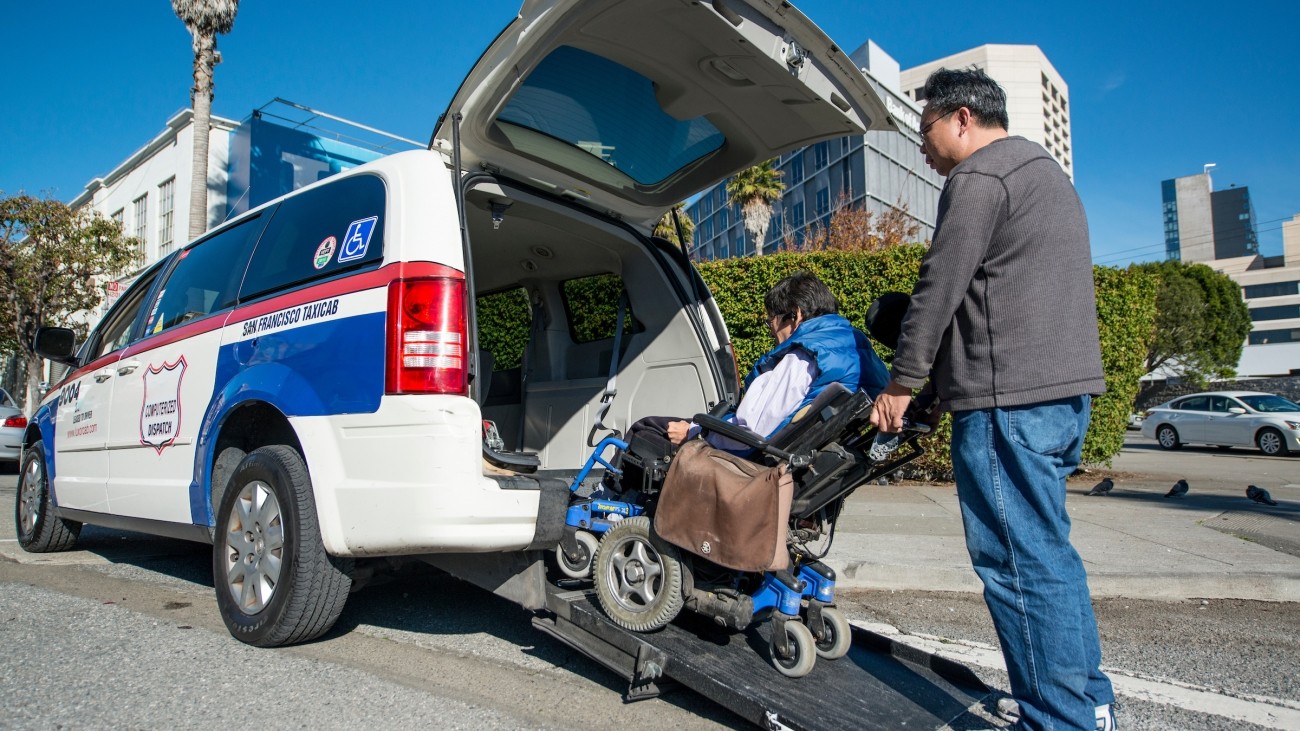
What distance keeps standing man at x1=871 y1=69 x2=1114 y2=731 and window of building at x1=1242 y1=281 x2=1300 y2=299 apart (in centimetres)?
10748

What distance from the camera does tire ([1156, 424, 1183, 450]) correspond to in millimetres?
20906

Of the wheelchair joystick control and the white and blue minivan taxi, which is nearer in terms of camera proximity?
the wheelchair joystick control

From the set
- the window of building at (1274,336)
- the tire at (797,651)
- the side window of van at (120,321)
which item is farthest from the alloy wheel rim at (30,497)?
the window of building at (1274,336)

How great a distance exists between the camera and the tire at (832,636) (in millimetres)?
2840

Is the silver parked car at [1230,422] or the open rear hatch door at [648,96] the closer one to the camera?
the open rear hatch door at [648,96]

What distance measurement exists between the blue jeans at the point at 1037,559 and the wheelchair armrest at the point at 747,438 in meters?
0.59

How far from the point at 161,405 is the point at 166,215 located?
883 inches

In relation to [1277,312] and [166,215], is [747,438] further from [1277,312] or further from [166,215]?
[1277,312]

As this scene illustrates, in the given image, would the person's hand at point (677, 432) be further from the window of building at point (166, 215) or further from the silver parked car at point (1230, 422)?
the window of building at point (166, 215)

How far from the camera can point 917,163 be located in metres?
46.9

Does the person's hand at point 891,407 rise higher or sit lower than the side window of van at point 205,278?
lower

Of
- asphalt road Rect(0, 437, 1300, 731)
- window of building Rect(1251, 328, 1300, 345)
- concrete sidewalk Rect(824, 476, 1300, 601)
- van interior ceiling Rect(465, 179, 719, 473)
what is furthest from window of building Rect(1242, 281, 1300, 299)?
van interior ceiling Rect(465, 179, 719, 473)

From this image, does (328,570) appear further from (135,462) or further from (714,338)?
(714,338)

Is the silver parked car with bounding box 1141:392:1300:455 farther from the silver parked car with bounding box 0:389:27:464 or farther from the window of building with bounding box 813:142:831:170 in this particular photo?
the window of building with bounding box 813:142:831:170
